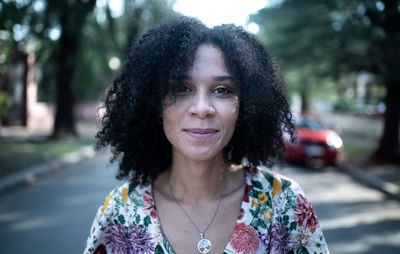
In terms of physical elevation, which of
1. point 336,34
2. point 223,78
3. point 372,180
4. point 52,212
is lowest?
point 52,212

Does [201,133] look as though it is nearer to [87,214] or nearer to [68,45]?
[87,214]

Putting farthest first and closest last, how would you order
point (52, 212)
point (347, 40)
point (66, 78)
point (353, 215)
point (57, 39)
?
point (66, 78) < point (57, 39) < point (347, 40) < point (353, 215) < point (52, 212)

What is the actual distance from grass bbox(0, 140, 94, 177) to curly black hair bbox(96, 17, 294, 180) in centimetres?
749

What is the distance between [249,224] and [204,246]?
0.24 metres

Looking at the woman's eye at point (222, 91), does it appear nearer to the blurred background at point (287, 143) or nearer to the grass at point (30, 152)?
the blurred background at point (287, 143)

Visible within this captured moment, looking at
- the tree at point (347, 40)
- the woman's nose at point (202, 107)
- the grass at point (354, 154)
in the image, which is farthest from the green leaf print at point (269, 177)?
the grass at point (354, 154)

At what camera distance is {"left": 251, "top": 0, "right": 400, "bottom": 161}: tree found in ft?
32.8

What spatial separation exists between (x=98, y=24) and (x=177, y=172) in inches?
492

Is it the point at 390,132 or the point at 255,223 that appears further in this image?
the point at 390,132

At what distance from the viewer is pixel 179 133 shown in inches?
69.8

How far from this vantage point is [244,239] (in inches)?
68.4

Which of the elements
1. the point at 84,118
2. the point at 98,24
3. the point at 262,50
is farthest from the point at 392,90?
the point at 84,118

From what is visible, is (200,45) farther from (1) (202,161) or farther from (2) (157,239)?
(2) (157,239)

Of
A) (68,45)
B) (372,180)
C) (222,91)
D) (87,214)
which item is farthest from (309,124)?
(222,91)
